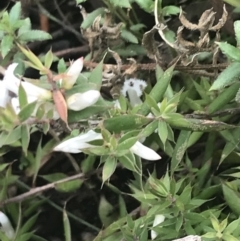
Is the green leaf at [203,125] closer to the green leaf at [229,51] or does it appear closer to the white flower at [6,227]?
the green leaf at [229,51]

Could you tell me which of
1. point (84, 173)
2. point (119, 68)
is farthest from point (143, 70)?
point (84, 173)

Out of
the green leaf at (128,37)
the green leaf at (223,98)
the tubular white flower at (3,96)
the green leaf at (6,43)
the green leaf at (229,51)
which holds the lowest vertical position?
the green leaf at (223,98)

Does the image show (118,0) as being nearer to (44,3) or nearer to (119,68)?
(119,68)

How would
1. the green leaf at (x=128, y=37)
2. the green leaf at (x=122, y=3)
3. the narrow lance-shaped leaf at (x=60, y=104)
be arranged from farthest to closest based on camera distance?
1. the green leaf at (x=128, y=37)
2. the green leaf at (x=122, y=3)
3. the narrow lance-shaped leaf at (x=60, y=104)

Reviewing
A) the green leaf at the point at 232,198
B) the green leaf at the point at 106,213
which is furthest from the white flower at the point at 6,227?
the green leaf at the point at 232,198

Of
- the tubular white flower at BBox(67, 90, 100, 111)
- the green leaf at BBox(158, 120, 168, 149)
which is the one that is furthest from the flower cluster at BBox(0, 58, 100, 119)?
the green leaf at BBox(158, 120, 168, 149)

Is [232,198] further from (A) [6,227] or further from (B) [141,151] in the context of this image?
(A) [6,227]

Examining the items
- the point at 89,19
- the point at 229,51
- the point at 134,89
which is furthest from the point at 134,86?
the point at 229,51
